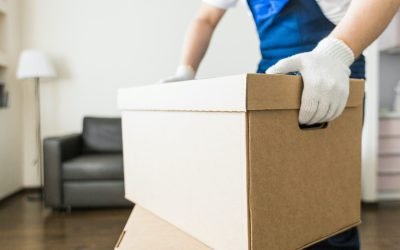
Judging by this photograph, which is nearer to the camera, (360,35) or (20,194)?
(360,35)

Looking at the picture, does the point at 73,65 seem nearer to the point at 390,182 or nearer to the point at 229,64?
the point at 229,64

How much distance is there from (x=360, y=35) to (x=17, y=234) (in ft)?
6.72

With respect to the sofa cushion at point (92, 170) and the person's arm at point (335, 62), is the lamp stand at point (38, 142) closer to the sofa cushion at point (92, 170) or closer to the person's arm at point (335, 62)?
the sofa cushion at point (92, 170)

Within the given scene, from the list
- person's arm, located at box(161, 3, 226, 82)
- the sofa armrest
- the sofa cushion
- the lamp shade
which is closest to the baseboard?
the sofa armrest

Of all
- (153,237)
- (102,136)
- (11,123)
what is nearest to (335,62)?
(153,237)

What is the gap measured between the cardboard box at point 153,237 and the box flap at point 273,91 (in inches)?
9.3

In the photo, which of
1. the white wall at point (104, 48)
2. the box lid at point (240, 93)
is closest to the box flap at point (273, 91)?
the box lid at point (240, 93)

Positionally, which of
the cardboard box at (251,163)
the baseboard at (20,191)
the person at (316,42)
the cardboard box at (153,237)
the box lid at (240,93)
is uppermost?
the person at (316,42)

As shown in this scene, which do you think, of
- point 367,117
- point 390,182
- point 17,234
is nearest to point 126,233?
point 17,234

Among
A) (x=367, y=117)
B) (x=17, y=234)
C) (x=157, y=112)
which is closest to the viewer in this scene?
(x=157, y=112)

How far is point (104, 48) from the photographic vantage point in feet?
9.70

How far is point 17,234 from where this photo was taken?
191cm

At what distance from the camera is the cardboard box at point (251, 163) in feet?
1.29

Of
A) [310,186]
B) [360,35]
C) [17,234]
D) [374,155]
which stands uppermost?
[360,35]
